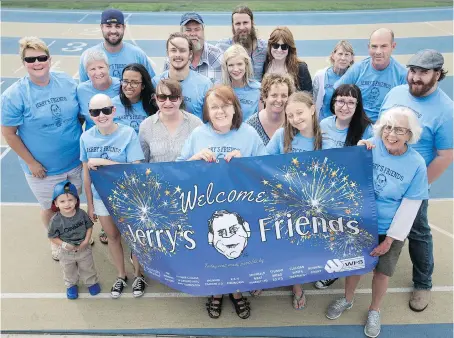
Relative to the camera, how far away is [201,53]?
5.64m

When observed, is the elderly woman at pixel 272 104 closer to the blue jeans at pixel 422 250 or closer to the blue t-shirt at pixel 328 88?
the blue t-shirt at pixel 328 88

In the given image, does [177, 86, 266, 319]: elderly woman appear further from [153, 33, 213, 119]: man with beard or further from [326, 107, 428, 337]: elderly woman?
[326, 107, 428, 337]: elderly woman

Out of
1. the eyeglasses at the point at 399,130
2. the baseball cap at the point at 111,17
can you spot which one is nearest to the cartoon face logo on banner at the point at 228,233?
the eyeglasses at the point at 399,130

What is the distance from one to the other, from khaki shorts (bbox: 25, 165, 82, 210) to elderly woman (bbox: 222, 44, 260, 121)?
1.99 m

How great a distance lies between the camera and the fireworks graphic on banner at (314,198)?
144 inches

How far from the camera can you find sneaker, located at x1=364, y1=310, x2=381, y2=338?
160 inches

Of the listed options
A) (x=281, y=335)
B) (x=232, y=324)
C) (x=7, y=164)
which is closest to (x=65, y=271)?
(x=232, y=324)

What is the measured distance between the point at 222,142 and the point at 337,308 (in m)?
2.05

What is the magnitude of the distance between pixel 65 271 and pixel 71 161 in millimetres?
1191

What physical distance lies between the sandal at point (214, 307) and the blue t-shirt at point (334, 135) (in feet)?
6.17

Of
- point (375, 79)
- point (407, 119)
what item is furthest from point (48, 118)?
point (375, 79)

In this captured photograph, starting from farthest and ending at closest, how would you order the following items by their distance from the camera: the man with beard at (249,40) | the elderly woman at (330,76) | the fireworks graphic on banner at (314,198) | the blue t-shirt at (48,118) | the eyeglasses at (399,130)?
the man with beard at (249,40) < the elderly woman at (330,76) < the blue t-shirt at (48,118) < the fireworks graphic on banner at (314,198) < the eyeglasses at (399,130)

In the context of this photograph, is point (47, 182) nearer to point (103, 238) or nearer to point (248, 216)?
point (103, 238)

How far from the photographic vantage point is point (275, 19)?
17594 millimetres
